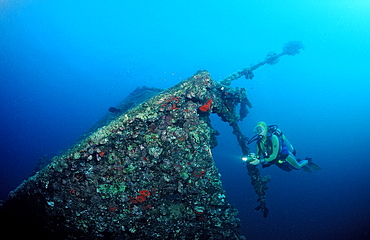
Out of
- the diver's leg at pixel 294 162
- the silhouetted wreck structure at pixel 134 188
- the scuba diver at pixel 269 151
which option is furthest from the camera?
the diver's leg at pixel 294 162

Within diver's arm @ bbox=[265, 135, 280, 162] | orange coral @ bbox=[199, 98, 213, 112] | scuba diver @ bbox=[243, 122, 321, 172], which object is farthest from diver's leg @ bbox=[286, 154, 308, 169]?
orange coral @ bbox=[199, 98, 213, 112]

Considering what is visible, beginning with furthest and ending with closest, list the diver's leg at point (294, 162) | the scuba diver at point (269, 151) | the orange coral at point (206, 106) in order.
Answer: the diver's leg at point (294, 162) < the scuba diver at point (269, 151) < the orange coral at point (206, 106)

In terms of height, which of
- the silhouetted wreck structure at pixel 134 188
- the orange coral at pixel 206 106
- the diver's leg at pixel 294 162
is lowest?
the silhouetted wreck structure at pixel 134 188

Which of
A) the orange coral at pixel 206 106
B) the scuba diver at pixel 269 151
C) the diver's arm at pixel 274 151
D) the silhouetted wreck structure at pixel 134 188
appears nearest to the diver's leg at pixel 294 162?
the scuba diver at pixel 269 151

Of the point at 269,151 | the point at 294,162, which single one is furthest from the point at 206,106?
the point at 294,162

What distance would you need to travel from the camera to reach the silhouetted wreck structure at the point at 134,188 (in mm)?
2824

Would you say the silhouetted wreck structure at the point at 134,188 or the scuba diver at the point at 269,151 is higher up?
the scuba diver at the point at 269,151

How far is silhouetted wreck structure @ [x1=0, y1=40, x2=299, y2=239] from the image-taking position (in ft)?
9.27

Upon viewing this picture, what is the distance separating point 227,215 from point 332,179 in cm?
1879

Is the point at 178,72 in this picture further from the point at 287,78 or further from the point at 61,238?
the point at 61,238

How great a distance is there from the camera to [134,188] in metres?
2.98

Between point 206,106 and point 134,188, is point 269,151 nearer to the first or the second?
point 206,106

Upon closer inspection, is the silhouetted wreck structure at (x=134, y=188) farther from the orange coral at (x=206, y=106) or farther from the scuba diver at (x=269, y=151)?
the scuba diver at (x=269, y=151)

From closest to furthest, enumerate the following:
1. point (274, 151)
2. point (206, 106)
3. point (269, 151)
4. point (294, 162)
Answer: point (206, 106) < point (274, 151) < point (269, 151) < point (294, 162)
